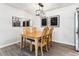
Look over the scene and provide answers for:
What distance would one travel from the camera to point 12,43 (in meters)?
1.82

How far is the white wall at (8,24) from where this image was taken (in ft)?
5.74

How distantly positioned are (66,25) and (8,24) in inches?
54.5

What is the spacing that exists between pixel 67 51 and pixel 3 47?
4.97ft

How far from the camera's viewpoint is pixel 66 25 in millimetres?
1977

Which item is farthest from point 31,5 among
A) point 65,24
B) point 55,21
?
point 65,24

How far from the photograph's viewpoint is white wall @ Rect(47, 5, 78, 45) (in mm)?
1919

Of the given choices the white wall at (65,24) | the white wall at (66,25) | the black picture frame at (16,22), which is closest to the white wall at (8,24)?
the black picture frame at (16,22)

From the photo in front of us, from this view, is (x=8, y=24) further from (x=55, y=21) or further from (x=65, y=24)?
(x=65, y=24)

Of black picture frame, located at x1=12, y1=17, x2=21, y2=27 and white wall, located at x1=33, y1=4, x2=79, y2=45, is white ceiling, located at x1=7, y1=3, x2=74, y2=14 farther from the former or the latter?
black picture frame, located at x1=12, y1=17, x2=21, y2=27

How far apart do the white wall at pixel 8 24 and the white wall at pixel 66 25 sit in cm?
73

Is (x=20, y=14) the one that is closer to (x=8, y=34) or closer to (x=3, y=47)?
(x=8, y=34)

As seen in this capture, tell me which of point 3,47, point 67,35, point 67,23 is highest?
point 67,23

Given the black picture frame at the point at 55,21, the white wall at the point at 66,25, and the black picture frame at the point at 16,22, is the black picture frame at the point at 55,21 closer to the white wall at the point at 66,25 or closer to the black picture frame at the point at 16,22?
the white wall at the point at 66,25

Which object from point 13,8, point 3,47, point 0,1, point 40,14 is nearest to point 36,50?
point 3,47
